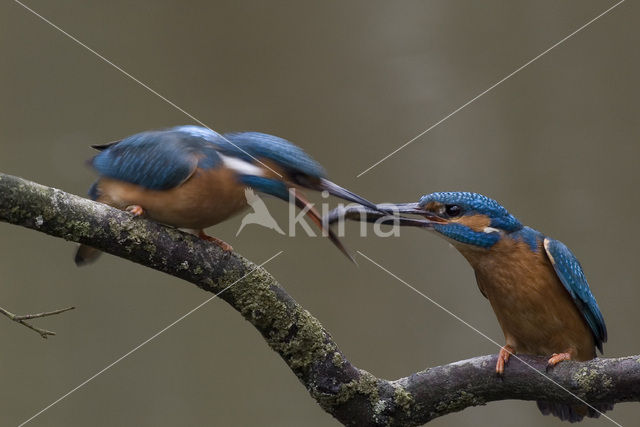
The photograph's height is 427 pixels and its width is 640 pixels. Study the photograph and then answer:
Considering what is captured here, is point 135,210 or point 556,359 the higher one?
point 556,359

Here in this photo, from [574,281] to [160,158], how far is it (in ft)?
3.47

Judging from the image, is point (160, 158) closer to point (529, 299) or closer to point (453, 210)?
point (453, 210)

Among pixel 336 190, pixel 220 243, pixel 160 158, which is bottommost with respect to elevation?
pixel 220 243

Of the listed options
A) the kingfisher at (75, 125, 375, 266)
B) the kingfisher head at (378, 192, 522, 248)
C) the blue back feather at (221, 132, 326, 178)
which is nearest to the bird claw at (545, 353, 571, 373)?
the kingfisher head at (378, 192, 522, 248)

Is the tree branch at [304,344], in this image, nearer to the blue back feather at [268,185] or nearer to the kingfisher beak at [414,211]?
the blue back feather at [268,185]

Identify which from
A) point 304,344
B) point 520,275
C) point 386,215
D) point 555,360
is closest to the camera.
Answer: point 304,344

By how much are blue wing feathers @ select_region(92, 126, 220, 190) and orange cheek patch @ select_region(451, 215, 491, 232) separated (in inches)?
24.3

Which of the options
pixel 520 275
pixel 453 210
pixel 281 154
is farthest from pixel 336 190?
pixel 520 275

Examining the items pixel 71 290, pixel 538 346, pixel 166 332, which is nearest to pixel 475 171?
pixel 166 332

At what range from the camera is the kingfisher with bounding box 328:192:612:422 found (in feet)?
7.14

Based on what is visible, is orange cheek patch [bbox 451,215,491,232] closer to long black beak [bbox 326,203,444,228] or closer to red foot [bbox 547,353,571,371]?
long black beak [bbox 326,203,444,228]

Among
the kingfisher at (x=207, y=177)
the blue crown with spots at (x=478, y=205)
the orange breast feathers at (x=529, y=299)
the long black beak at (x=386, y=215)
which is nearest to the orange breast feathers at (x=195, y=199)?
the kingfisher at (x=207, y=177)

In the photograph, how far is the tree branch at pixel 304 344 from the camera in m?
1.63

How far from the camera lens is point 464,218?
2162 millimetres
